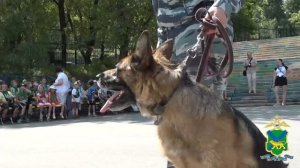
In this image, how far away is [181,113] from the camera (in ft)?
13.6

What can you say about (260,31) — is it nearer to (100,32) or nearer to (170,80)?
(100,32)

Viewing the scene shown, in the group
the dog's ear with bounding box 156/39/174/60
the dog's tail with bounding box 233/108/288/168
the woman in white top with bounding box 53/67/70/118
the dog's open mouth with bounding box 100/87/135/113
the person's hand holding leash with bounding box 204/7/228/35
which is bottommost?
the woman in white top with bounding box 53/67/70/118

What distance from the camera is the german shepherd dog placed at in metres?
4.10

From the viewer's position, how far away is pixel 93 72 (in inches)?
1165

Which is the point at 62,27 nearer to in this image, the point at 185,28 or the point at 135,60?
the point at 185,28

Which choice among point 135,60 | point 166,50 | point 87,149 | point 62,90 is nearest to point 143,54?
point 135,60

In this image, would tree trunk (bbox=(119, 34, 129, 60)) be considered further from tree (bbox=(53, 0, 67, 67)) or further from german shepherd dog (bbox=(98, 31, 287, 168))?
german shepherd dog (bbox=(98, 31, 287, 168))

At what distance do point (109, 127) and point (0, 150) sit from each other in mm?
4828

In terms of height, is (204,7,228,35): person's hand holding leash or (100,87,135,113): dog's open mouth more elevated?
(204,7,228,35): person's hand holding leash

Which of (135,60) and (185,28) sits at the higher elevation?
(185,28)

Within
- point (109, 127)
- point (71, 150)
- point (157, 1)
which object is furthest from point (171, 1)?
point (109, 127)

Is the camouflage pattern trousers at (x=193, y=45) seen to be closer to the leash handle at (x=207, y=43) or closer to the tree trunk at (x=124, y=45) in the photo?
the leash handle at (x=207, y=43)

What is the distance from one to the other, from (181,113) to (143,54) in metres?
0.58

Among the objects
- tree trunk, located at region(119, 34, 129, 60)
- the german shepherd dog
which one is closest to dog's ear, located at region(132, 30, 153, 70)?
the german shepherd dog
